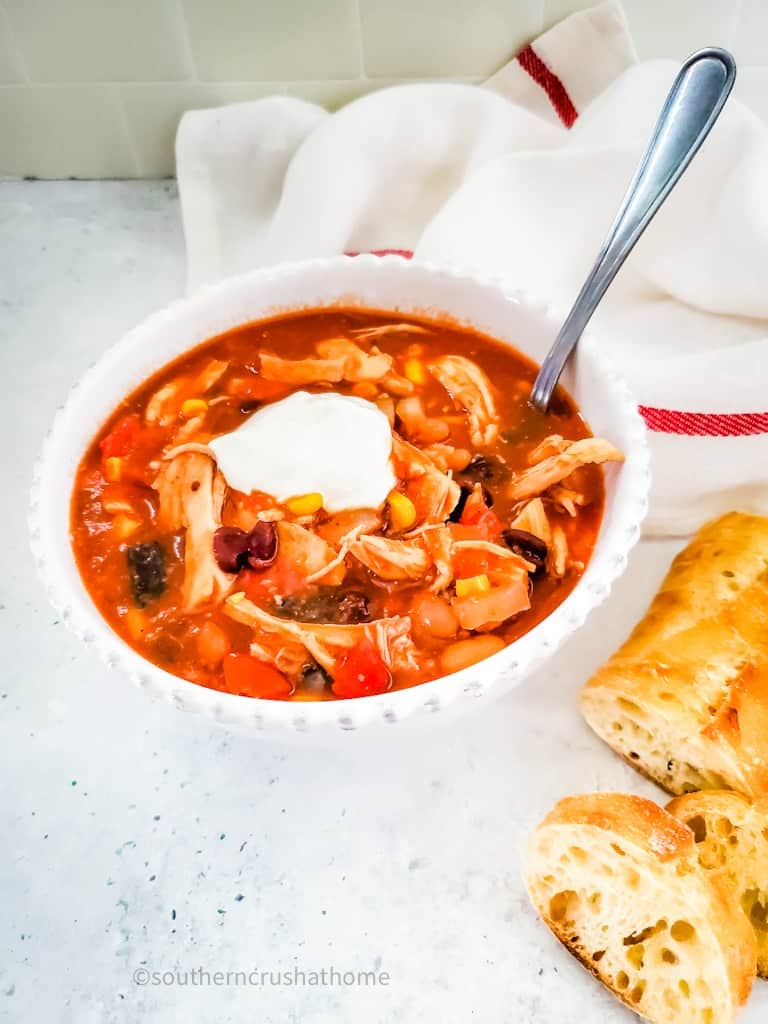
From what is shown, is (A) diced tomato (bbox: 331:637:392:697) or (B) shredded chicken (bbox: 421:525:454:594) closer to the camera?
(A) diced tomato (bbox: 331:637:392:697)

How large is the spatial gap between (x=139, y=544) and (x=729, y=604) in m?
1.41

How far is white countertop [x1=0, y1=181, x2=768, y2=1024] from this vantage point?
207 centimetres

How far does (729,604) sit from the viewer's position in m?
2.40

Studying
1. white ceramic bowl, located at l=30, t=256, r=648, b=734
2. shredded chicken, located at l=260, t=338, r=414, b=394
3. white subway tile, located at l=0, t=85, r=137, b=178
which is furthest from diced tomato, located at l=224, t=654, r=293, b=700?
white subway tile, located at l=0, t=85, r=137, b=178

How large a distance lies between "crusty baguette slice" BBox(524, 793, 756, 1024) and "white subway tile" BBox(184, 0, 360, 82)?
2461 millimetres

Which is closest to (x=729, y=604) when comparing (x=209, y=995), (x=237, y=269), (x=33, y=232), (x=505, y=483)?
(x=505, y=483)

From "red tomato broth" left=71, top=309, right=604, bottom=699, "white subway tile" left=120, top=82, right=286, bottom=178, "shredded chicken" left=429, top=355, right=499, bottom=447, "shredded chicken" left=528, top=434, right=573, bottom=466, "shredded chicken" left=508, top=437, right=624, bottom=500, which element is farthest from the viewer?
"white subway tile" left=120, top=82, right=286, bottom=178

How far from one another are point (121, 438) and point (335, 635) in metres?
0.80

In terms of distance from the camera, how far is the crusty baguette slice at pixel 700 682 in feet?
7.24

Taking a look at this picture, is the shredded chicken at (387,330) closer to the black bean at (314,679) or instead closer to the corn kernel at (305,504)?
the corn kernel at (305,504)

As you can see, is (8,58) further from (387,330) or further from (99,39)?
(387,330)

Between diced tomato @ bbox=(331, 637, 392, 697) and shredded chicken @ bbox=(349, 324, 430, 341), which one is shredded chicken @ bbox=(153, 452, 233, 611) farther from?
shredded chicken @ bbox=(349, 324, 430, 341)

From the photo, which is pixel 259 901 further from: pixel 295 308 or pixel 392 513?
pixel 295 308

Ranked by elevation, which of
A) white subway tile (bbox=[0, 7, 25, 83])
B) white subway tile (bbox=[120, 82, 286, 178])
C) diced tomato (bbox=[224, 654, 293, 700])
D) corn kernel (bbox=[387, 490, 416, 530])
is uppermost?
white subway tile (bbox=[0, 7, 25, 83])
